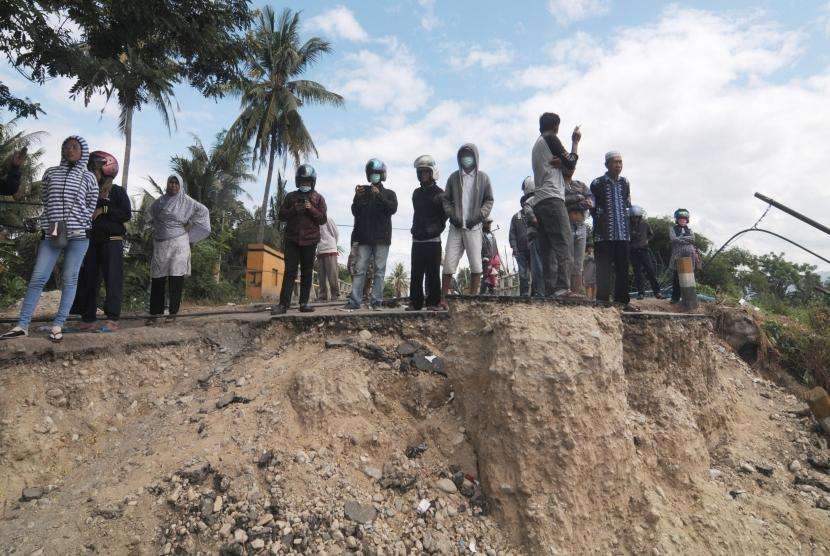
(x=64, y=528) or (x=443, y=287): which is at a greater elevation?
(x=443, y=287)

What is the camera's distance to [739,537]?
11.6 feet

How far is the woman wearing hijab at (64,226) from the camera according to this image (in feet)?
13.1

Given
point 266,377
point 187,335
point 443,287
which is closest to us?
point 266,377

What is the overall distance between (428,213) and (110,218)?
3.19 m

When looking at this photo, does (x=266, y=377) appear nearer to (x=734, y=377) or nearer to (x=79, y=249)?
(x=79, y=249)

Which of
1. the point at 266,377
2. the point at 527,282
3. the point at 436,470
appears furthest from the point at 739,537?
the point at 527,282

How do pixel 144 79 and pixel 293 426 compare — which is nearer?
pixel 293 426

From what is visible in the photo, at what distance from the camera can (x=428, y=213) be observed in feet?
17.1

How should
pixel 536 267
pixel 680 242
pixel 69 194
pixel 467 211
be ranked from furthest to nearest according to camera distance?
pixel 680 242 → pixel 536 267 → pixel 467 211 → pixel 69 194

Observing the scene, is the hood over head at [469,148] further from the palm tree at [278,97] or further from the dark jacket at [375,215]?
the palm tree at [278,97]

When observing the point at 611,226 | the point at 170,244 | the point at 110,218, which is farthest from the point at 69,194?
the point at 611,226

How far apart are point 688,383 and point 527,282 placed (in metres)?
2.89

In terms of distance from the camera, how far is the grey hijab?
526cm

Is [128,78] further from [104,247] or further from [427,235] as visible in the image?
[427,235]
